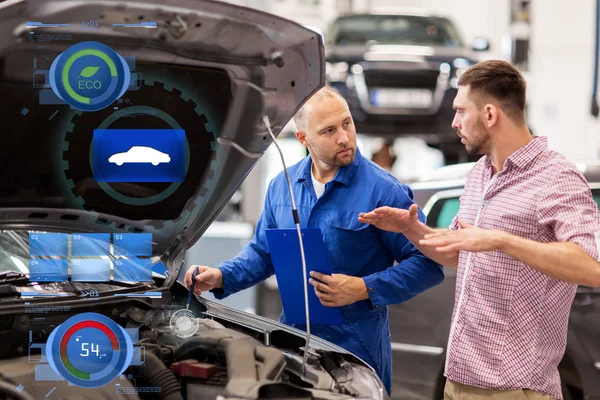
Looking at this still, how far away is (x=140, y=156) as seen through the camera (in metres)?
2.33

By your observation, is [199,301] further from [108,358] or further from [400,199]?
[400,199]

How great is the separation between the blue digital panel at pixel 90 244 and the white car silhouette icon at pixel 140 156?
0.24 m

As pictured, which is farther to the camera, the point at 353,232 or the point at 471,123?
the point at 353,232

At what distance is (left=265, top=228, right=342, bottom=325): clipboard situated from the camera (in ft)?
7.73

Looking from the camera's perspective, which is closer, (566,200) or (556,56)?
(566,200)

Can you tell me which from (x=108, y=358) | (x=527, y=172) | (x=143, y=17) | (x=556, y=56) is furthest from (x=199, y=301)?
(x=556, y=56)

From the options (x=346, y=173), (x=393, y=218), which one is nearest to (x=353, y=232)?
(x=346, y=173)

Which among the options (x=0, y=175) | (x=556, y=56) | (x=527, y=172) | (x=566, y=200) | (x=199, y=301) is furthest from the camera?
(x=556, y=56)

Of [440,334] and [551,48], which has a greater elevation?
[551,48]

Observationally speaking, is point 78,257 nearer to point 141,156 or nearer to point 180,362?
point 141,156

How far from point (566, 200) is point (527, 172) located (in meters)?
0.16

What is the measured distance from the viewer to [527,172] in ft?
6.71

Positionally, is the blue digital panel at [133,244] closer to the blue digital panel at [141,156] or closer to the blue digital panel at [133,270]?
the blue digital panel at [133,270]

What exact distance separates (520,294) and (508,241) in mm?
230
